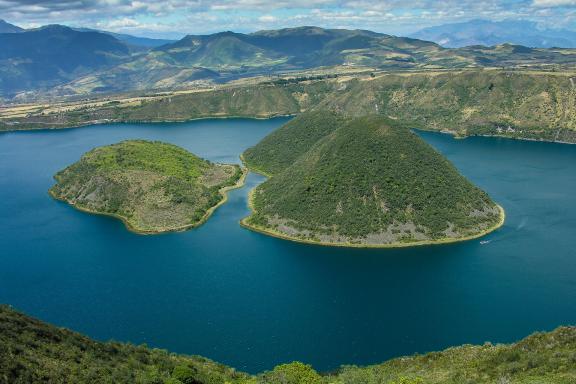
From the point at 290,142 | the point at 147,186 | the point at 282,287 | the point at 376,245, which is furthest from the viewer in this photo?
the point at 290,142

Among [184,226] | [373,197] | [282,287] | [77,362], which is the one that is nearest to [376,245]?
[373,197]

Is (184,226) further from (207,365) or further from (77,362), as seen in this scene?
(77,362)

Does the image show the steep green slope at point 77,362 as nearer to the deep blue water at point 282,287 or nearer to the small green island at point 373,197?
the deep blue water at point 282,287

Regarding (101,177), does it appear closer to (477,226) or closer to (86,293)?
(86,293)

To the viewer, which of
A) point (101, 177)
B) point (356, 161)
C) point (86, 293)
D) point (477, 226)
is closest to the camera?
point (86, 293)

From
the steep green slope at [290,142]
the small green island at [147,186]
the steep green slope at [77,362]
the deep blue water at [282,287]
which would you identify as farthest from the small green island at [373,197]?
the steep green slope at [77,362]

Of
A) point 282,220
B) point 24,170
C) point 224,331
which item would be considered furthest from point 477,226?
point 24,170
